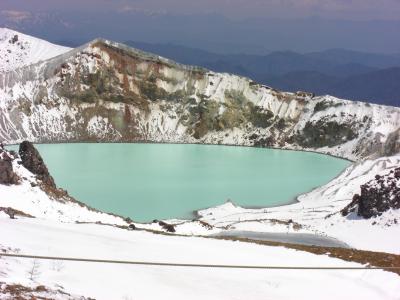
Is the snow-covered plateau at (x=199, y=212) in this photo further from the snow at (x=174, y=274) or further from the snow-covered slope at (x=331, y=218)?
the snow-covered slope at (x=331, y=218)

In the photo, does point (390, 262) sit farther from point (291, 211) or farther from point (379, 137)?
point (379, 137)

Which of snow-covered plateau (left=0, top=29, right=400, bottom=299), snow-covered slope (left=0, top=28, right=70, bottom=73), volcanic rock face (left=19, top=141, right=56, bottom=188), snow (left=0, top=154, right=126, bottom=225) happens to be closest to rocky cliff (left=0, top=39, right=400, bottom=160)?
snow-covered plateau (left=0, top=29, right=400, bottom=299)

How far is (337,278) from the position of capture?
48.6ft

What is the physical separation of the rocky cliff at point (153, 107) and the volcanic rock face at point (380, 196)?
6704 cm

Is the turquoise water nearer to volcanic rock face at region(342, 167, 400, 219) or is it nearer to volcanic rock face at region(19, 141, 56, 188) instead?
volcanic rock face at region(19, 141, 56, 188)

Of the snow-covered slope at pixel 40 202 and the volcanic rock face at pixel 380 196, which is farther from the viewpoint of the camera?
the volcanic rock face at pixel 380 196

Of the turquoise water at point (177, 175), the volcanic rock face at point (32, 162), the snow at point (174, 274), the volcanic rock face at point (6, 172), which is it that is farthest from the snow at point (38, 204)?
the snow at point (174, 274)

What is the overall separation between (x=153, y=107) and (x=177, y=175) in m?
49.7

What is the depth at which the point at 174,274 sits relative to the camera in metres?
12.9

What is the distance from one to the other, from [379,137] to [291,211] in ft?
181

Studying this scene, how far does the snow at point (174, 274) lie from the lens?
10.8 meters

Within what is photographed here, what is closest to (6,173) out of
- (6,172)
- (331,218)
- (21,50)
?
(6,172)

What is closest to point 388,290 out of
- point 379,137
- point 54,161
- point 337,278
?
point 337,278

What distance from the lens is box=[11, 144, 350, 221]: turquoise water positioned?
5872cm
